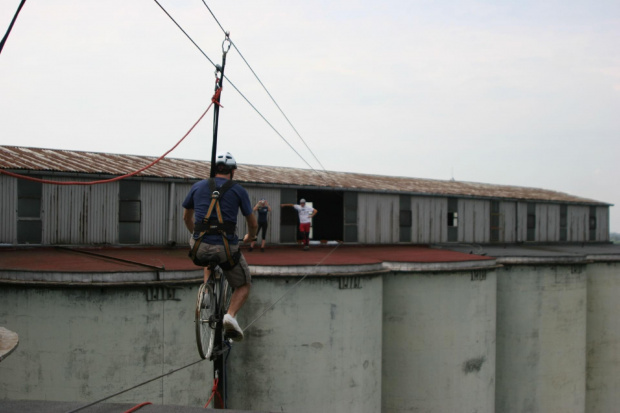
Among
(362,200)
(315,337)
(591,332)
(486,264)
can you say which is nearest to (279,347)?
(315,337)

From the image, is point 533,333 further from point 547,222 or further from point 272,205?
point 547,222

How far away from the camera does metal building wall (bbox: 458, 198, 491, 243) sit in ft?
102

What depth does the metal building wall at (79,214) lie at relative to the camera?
19.3 m

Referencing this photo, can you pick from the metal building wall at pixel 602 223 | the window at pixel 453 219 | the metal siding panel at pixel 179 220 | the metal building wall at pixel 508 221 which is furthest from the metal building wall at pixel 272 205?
the metal building wall at pixel 602 223

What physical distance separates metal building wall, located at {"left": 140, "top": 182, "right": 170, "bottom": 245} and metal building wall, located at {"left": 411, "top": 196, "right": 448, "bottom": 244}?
1437 centimetres

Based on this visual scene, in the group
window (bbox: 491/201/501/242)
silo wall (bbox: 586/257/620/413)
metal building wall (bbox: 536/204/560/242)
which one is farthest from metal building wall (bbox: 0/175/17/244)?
metal building wall (bbox: 536/204/560/242)

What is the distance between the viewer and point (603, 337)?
25531 millimetres

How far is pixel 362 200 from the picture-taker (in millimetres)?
27062

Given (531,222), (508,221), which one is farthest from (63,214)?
(531,222)

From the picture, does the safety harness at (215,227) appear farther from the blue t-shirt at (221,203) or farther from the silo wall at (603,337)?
the silo wall at (603,337)

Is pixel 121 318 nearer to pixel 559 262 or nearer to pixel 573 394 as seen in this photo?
pixel 559 262

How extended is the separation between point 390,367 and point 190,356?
806 cm

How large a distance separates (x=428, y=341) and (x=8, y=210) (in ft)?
53.9

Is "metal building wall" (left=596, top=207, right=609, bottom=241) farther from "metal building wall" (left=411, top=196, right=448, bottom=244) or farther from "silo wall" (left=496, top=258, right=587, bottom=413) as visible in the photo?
"silo wall" (left=496, top=258, right=587, bottom=413)
